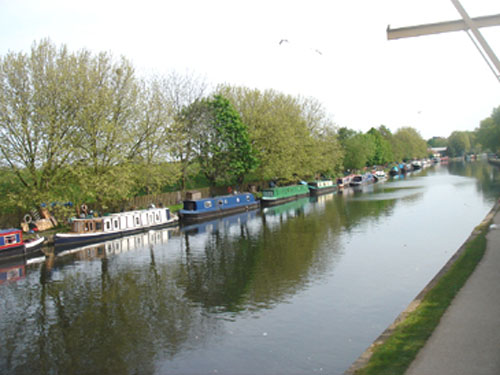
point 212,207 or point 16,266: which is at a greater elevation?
point 212,207

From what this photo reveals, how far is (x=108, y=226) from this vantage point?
33.8m

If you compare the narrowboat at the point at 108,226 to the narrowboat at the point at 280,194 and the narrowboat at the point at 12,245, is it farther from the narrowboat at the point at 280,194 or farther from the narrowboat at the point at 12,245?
the narrowboat at the point at 280,194

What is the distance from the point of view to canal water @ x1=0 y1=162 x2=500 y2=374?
12742mm

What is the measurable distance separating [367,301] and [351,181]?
68.0 m

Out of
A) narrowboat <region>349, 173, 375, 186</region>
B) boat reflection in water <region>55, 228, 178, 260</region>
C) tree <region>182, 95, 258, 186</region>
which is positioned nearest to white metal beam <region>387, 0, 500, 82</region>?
boat reflection in water <region>55, 228, 178, 260</region>

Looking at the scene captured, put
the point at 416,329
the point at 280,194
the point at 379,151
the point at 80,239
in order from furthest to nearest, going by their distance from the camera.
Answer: the point at 379,151
the point at 280,194
the point at 80,239
the point at 416,329

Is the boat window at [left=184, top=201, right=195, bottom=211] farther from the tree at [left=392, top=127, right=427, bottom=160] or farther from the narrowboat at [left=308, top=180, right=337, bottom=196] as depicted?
the tree at [left=392, top=127, right=427, bottom=160]

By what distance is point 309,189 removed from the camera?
224 ft

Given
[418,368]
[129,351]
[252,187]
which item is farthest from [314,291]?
[252,187]

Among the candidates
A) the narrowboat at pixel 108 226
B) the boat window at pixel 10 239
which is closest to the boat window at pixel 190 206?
the narrowboat at pixel 108 226

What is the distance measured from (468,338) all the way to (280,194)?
156 feet

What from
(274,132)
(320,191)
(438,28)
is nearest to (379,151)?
(320,191)

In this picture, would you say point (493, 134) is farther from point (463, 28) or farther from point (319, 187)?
point (463, 28)

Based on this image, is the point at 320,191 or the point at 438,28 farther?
the point at 320,191
